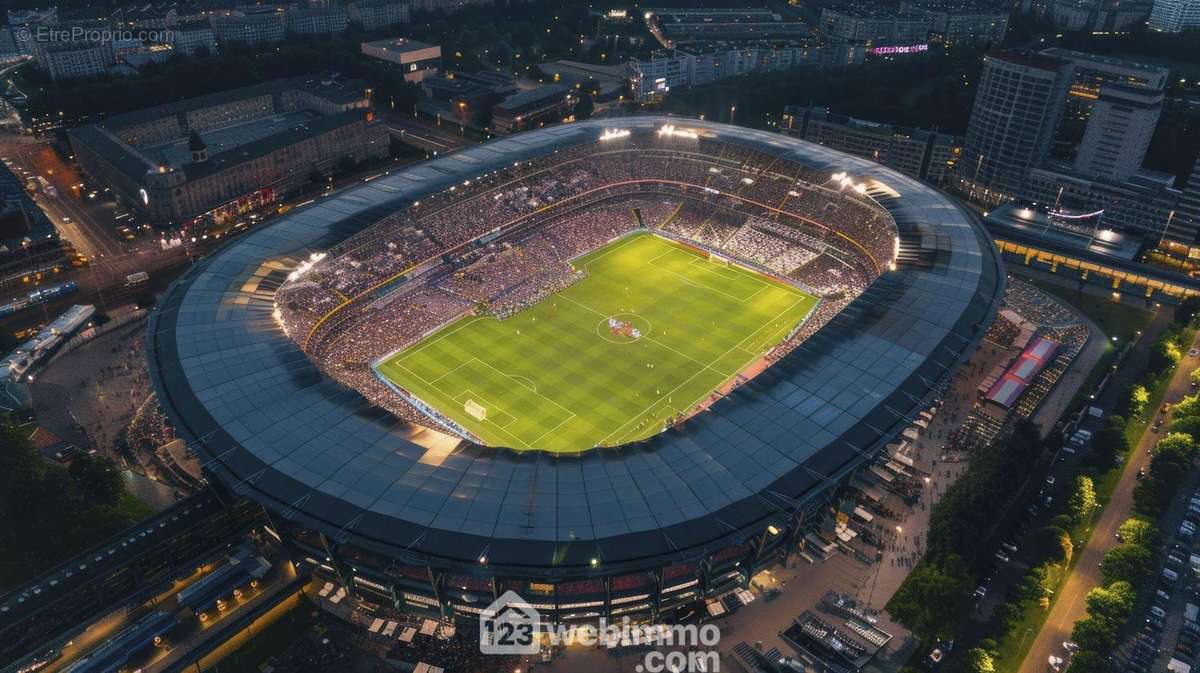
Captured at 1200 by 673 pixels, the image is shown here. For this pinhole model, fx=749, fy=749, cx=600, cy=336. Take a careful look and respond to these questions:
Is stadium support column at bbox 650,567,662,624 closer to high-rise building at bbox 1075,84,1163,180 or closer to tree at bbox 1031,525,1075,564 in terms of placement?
tree at bbox 1031,525,1075,564

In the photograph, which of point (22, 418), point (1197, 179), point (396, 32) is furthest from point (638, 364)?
point (396, 32)

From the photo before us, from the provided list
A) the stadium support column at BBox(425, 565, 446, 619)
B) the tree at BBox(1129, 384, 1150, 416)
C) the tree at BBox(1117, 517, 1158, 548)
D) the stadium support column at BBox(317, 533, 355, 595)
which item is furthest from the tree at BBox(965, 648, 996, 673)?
the stadium support column at BBox(317, 533, 355, 595)

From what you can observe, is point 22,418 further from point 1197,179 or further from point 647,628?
point 1197,179

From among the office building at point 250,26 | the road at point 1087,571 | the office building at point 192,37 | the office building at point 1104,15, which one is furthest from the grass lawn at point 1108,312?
the office building at point 192,37

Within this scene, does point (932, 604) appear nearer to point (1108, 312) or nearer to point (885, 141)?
point (1108, 312)

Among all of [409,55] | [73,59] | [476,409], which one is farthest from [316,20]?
[476,409]

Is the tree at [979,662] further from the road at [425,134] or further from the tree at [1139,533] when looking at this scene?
the road at [425,134]

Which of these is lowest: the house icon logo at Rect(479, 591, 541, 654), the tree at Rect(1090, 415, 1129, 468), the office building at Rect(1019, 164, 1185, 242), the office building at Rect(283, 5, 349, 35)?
the house icon logo at Rect(479, 591, 541, 654)
